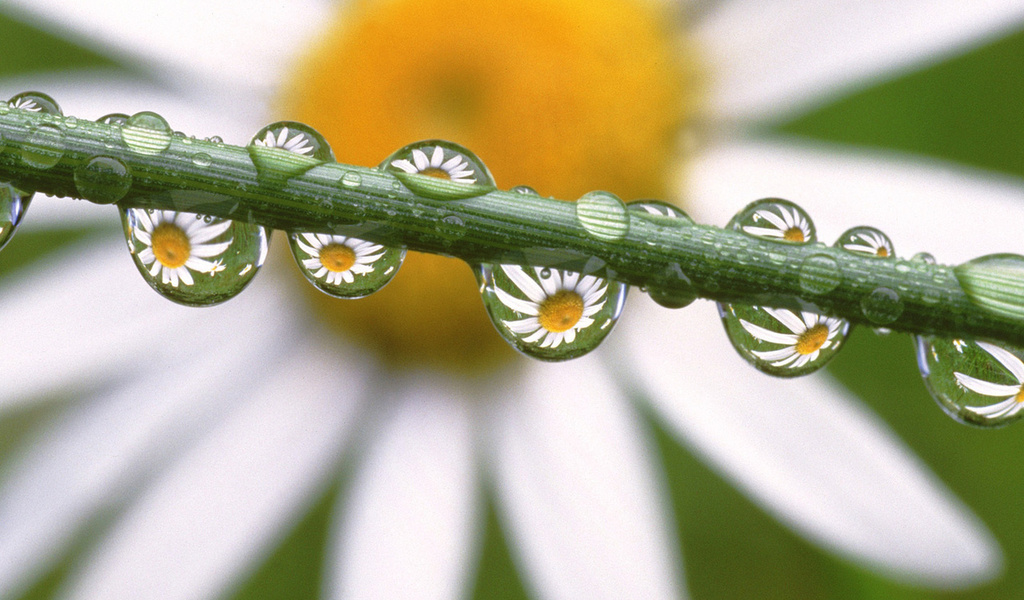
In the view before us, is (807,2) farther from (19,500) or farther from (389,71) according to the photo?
(19,500)

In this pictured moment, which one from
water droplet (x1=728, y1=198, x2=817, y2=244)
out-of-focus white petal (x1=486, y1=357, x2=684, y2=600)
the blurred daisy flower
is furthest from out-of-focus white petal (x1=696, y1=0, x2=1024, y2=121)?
water droplet (x1=728, y1=198, x2=817, y2=244)

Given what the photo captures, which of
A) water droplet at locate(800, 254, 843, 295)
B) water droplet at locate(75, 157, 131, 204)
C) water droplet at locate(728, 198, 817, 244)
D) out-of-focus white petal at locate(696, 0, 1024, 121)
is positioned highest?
out-of-focus white petal at locate(696, 0, 1024, 121)

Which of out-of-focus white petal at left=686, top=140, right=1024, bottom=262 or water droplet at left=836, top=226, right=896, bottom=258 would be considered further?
out-of-focus white petal at left=686, top=140, right=1024, bottom=262

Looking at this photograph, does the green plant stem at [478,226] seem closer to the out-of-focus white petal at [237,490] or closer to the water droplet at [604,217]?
the water droplet at [604,217]

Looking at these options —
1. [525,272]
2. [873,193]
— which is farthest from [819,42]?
[525,272]

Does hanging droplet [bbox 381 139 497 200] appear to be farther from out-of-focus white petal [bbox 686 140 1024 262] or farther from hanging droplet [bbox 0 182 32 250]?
out-of-focus white petal [bbox 686 140 1024 262]

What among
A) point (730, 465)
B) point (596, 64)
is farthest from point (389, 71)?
point (730, 465)

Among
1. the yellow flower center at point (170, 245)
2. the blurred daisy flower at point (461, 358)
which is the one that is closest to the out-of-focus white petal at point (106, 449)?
the blurred daisy flower at point (461, 358)
